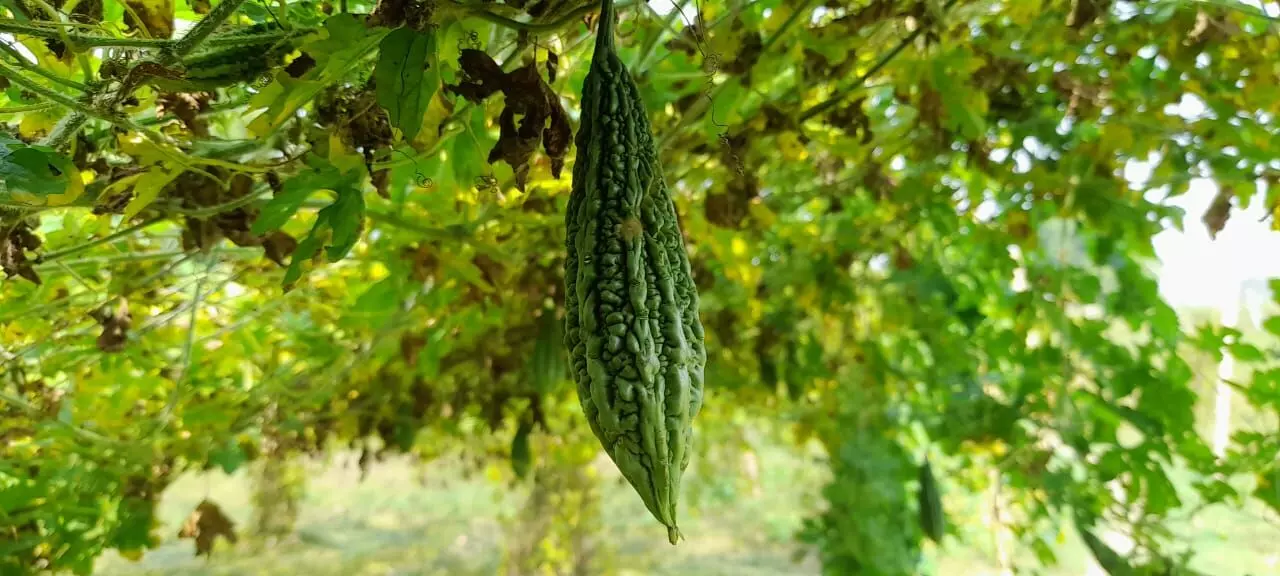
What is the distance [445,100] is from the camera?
Answer: 0.61 m

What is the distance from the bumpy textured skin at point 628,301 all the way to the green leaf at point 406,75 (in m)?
0.11

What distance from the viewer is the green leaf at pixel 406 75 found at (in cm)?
46

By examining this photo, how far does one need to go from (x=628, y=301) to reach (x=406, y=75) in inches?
7.9

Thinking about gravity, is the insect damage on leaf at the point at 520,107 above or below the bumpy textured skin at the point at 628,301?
above

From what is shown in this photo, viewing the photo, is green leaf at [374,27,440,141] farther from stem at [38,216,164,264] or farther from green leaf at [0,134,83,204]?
stem at [38,216,164,264]

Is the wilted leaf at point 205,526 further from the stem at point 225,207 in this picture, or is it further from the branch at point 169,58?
the branch at point 169,58

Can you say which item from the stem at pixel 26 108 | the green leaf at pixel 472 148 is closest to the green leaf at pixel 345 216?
the green leaf at pixel 472 148

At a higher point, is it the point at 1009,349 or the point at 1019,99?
the point at 1019,99

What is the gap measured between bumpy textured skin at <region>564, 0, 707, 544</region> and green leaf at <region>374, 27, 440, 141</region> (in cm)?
11

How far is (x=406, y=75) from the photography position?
1.52 feet

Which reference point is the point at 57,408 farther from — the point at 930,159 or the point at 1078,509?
the point at 1078,509

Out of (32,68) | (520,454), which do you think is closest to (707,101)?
(32,68)

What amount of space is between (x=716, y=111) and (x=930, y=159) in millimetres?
552

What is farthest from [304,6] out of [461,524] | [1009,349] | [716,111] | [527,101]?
[461,524]
